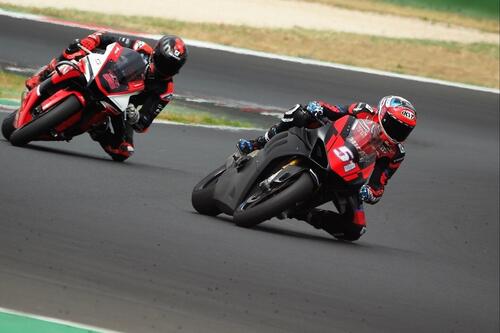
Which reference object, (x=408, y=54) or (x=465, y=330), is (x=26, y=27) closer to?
(x=408, y=54)

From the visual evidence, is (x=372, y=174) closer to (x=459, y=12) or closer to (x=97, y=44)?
(x=97, y=44)

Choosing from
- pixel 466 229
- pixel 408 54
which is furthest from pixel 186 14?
pixel 466 229

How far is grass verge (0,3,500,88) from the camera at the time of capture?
21672 mm

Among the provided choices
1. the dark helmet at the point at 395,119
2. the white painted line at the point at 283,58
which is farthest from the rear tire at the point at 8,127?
Answer: the white painted line at the point at 283,58

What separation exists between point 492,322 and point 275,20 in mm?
17099

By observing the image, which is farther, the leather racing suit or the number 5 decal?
the leather racing suit

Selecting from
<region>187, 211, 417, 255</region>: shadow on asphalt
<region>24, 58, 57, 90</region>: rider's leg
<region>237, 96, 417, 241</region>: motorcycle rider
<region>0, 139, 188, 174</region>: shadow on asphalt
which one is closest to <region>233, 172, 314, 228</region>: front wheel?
<region>187, 211, 417, 255</region>: shadow on asphalt

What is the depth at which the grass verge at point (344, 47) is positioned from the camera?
21.7m

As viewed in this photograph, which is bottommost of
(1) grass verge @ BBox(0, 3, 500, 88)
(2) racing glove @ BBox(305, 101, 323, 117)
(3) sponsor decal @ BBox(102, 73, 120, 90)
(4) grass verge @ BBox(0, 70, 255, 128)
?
(1) grass verge @ BBox(0, 3, 500, 88)

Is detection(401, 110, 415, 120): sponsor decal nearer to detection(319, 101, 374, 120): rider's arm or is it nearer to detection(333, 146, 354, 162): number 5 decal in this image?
detection(319, 101, 374, 120): rider's arm

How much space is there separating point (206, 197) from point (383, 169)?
1.44m

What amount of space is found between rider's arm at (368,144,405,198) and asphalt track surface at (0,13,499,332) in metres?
0.57

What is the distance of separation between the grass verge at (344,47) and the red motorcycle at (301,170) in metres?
11.7

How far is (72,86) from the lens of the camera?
10.6 m
